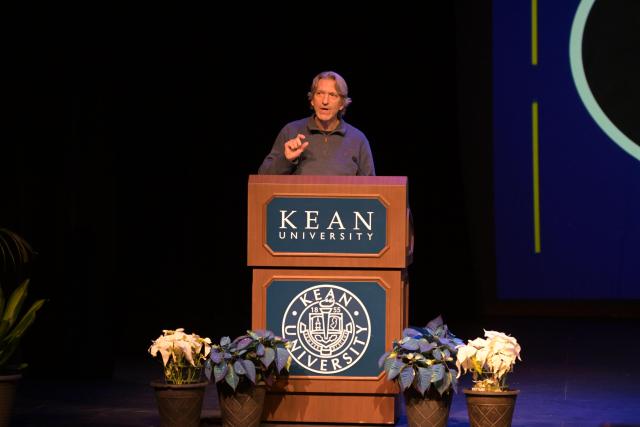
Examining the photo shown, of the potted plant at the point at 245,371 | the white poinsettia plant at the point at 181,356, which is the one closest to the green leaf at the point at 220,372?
the potted plant at the point at 245,371

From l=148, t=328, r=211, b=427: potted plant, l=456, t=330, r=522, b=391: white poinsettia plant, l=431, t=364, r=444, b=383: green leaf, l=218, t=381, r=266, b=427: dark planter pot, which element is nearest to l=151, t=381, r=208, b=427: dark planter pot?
l=148, t=328, r=211, b=427: potted plant

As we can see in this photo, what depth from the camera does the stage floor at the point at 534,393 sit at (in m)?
4.90

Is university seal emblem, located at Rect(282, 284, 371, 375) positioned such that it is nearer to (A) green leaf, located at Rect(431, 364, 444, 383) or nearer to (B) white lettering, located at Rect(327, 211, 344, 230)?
(B) white lettering, located at Rect(327, 211, 344, 230)

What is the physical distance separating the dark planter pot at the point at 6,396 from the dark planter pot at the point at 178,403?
513 millimetres

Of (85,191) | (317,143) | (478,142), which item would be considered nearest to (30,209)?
(85,191)

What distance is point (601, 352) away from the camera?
24.1 ft

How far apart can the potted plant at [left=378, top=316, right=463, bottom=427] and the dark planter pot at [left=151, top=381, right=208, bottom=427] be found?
676 mm

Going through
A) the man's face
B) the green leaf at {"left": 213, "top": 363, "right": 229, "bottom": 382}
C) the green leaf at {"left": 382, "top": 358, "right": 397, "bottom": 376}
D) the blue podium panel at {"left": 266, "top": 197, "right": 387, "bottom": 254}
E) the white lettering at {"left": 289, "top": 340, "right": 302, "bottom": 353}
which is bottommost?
the green leaf at {"left": 213, "top": 363, "right": 229, "bottom": 382}

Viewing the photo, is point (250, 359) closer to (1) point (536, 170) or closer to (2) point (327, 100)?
(2) point (327, 100)

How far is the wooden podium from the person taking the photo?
4.69 meters

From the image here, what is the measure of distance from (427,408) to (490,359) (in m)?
A: 0.28

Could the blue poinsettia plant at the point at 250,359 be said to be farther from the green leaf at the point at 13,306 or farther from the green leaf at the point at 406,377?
the green leaf at the point at 13,306

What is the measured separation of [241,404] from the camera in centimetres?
452

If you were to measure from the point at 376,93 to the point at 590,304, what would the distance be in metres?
2.46
